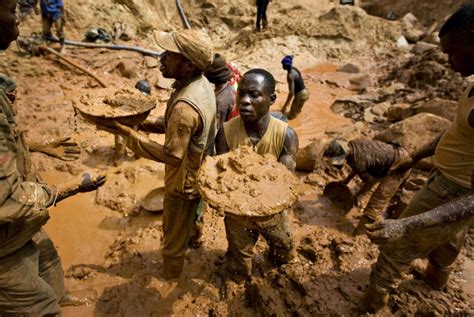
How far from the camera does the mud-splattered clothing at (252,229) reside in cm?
232

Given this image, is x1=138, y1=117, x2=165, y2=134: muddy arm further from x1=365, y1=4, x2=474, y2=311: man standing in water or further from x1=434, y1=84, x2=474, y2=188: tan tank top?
x1=434, y1=84, x2=474, y2=188: tan tank top

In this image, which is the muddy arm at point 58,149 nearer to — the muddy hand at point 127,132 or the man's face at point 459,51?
the muddy hand at point 127,132

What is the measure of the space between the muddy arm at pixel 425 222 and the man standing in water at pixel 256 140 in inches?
29.4

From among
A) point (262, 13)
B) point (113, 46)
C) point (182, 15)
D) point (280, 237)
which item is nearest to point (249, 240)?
point (280, 237)

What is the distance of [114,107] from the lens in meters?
2.44

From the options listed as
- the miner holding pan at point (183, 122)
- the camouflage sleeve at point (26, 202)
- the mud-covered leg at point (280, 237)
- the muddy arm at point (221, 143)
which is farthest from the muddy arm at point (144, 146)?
the mud-covered leg at point (280, 237)

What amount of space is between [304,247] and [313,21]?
30.8ft

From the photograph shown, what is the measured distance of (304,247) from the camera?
300cm

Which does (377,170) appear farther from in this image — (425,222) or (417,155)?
(425,222)

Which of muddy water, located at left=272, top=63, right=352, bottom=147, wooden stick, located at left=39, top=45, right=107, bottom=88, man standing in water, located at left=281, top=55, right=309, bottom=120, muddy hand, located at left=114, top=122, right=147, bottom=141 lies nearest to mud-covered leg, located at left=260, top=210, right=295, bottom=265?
muddy hand, located at left=114, top=122, right=147, bottom=141

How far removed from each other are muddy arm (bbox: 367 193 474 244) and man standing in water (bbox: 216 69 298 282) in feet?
2.45

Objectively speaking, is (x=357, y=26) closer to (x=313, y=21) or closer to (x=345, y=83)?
(x=313, y=21)

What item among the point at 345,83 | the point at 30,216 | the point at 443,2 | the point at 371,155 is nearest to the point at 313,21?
the point at 345,83

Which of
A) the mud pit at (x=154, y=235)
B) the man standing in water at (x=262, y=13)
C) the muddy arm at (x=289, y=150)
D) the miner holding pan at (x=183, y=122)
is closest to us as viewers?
the miner holding pan at (x=183, y=122)
